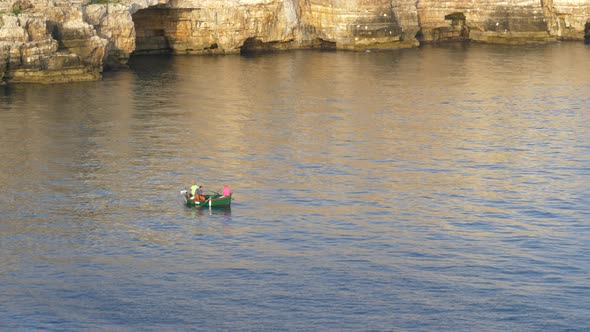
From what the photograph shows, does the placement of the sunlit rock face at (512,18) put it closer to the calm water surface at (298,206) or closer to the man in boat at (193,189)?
the calm water surface at (298,206)

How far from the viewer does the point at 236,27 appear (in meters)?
95.4

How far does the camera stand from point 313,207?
44.9m

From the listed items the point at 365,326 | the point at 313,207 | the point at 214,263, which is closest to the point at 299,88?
the point at 313,207

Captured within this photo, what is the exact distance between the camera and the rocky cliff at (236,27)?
244 ft

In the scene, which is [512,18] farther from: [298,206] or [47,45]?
[298,206]

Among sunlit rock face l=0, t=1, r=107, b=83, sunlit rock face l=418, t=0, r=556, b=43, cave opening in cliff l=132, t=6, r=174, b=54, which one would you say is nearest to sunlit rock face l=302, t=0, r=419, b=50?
sunlit rock face l=418, t=0, r=556, b=43

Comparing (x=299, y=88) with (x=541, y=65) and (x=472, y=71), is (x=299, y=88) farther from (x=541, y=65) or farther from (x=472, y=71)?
(x=541, y=65)

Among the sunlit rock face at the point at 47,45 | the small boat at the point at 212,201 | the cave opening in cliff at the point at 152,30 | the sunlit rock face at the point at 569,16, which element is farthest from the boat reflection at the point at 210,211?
the sunlit rock face at the point at 569,16

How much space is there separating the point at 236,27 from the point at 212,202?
53.2 meters

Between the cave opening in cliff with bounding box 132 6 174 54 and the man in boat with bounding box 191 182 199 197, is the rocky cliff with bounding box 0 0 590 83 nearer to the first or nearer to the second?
the cave opening in cliff with bounding box 132 6 174 54

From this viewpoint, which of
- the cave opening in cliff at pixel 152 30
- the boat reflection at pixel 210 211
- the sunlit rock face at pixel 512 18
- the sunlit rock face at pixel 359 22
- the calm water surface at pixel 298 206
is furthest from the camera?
the sunlit rock face at pixel 512 18

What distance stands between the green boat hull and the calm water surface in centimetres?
55

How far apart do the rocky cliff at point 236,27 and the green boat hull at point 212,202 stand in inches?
1285

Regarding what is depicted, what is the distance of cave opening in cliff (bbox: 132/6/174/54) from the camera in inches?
3723
